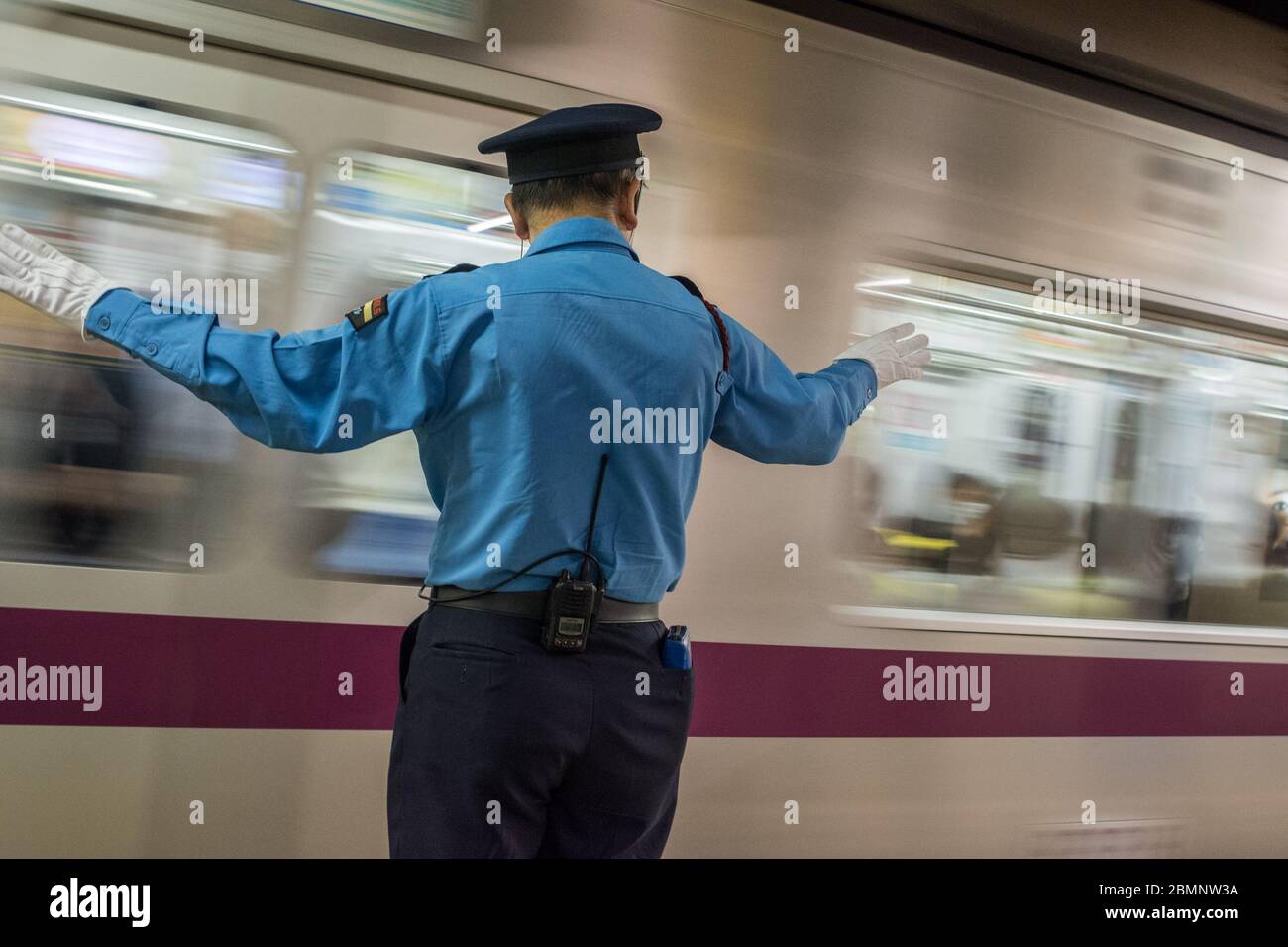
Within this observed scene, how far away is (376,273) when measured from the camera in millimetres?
2609

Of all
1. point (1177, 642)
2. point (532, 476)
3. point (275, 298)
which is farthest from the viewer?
point (1177, 642)

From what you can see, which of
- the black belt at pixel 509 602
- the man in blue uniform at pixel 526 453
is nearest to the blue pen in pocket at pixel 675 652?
the man in blue uniform at pixel 526 453

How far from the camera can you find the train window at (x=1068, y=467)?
10.9 ft

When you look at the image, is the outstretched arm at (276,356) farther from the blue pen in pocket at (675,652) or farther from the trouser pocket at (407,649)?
the blue pen in pocket at (675,652)

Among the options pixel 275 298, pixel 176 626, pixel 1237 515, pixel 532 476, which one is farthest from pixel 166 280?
pixel 1237 515

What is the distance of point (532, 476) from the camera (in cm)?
177

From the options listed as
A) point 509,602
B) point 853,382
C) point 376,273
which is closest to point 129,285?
point 376,273

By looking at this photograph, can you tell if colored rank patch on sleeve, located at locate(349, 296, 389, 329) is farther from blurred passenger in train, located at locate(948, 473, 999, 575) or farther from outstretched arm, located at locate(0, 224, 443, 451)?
blurred passenger in train, located at locate(948, 473, 999, 575)

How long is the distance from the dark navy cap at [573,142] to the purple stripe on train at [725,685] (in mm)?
834

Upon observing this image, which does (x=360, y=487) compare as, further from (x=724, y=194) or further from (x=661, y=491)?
(x=724, y=194)

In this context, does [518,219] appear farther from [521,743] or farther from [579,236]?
[521,743]

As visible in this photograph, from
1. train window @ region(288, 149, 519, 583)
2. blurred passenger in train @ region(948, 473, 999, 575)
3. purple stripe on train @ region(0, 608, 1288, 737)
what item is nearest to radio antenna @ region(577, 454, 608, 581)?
purple stripe on train @ region(0, 608, 1288, 737)

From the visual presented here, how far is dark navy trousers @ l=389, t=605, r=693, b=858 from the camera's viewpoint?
1746mm

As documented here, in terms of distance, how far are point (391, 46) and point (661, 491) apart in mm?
1333
